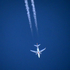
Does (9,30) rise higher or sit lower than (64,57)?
higher

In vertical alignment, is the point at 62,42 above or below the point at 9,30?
below

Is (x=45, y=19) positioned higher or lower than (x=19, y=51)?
higher

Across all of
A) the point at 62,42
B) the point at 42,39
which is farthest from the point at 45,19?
the point at 62,42

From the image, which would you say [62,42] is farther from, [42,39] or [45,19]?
[45,19]

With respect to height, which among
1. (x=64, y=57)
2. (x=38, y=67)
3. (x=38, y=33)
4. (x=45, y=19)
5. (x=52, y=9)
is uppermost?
(x=52, y=9)

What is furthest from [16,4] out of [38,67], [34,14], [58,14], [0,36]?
[38,67]

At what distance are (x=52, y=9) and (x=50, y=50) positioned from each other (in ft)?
20.4

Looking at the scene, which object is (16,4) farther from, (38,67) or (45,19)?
(38,67)

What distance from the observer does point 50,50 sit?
51.2 ft

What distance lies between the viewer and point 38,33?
50.3 feet

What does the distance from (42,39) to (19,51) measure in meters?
3.96

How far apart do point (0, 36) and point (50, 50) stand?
7886mm

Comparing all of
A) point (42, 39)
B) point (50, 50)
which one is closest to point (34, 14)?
point (42, 39)

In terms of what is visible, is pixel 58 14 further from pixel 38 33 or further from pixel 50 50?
pixel 50 50
